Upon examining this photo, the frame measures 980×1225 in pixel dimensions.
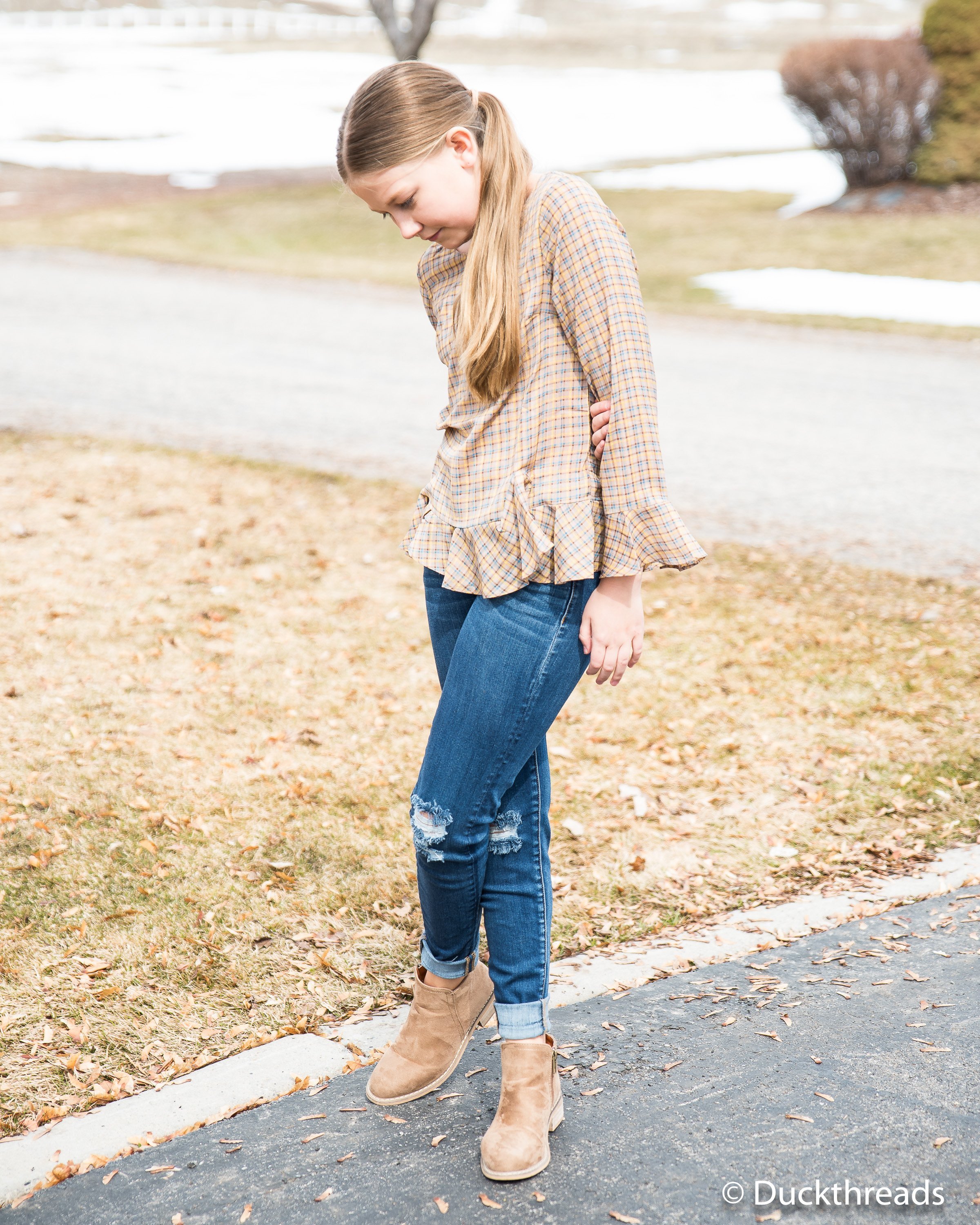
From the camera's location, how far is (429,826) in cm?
237

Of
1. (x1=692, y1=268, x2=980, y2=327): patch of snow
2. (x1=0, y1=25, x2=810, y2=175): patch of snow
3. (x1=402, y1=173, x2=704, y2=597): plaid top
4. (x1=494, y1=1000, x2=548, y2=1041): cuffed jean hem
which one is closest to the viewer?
(x1=402, y1=173, x2=704, y2=597): plaid top

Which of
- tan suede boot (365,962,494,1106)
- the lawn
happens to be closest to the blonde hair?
tan suede boot (365,962,494,1106)

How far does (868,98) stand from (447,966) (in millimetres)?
19255

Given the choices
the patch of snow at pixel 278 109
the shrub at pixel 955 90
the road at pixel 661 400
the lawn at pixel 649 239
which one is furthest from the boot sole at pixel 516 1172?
the shrub at pixel 955 90

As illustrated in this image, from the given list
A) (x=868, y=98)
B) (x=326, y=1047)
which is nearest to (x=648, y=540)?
(x=326, y=1047)

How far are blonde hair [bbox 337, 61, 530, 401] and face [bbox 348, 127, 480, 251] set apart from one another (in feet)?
0.04

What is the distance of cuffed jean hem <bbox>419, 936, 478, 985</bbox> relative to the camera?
8.74ft

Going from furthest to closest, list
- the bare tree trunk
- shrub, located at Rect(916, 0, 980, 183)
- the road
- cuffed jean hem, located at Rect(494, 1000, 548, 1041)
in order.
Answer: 1. the bare tree trunk
2. shrub, located at Rect(916, 0, 980, 183)
3. the road
4. cuffed jean hem, located at Rect(494, 1000, 548, 1041)

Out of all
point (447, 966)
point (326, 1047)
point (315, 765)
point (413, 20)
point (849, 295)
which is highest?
point (413, 20)

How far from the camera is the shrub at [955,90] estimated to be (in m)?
18.2

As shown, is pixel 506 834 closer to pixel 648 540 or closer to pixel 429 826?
pixel 429 826

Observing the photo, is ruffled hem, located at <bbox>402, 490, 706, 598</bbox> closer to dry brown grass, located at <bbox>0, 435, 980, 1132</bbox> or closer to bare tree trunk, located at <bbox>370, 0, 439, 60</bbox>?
Result: dry brown grass, located at <bbox>0, 435, 980, 1132</bbox>

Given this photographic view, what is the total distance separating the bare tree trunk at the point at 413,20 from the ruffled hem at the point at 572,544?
2400 centimetres

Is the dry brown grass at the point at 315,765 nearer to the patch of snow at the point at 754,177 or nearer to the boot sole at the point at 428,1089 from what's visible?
the boot sole at the point at 428,1089
